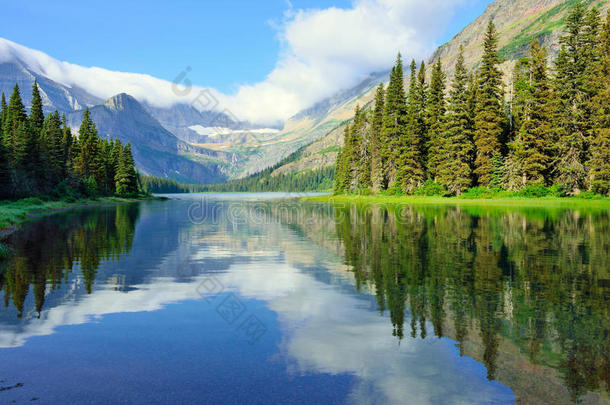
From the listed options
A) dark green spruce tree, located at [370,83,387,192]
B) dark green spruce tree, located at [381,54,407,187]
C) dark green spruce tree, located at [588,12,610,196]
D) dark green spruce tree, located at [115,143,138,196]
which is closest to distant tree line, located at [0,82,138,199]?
dark green spruce tree, located at [115,143,138,196]

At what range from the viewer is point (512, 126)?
3051 inches

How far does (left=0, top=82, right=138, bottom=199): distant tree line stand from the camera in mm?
76012

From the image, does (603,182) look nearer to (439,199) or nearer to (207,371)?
(439,199)

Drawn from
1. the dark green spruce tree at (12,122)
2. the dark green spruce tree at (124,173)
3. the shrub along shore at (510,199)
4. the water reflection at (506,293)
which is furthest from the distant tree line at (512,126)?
the dark green spruce tree at (124,173)

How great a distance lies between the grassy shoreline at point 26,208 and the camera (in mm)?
33312

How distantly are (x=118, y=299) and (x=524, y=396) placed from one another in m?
11.0

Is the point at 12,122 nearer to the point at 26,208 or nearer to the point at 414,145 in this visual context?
the point at 26,208

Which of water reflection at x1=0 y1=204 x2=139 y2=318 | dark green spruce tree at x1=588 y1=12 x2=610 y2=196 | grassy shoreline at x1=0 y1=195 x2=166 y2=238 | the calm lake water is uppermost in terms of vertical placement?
dark green spruce tree at x1=588 y1=12 x2=610 y2=196

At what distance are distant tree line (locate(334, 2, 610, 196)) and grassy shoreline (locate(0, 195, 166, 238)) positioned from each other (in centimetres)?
6646

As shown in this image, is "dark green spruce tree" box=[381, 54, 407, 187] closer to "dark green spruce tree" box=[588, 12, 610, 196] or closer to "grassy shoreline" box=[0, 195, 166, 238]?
"dark green spruce tree" box=[588, 12, 610, 196]

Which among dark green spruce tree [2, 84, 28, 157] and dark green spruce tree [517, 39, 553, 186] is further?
dark green spruce tree [2, 84, 28, 157]

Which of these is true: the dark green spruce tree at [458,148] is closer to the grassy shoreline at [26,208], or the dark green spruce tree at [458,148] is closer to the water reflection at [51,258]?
the water reflection at [51,258]

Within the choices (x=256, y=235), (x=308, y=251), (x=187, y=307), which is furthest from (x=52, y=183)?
(x=187, y=307)

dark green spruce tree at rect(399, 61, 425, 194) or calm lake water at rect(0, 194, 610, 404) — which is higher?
dark green spruce tree at rect(399, 61, 425, 194)
